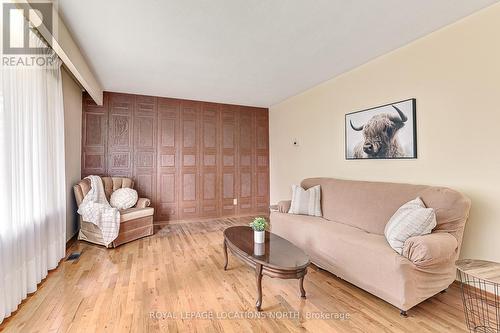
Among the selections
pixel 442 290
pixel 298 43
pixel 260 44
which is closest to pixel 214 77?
pixel 260 44

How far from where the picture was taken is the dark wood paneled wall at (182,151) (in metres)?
4.32

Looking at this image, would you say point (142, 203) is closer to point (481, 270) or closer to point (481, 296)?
point (481, 270)

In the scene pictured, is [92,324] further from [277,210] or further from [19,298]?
[277,210]

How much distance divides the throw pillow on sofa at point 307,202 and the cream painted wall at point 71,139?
10.7ft

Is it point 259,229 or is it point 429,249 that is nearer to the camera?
point 429,249

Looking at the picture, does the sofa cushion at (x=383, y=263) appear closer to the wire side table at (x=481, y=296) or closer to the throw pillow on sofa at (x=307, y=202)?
the wire side table at (x=481, y=296)

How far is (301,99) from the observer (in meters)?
4.46

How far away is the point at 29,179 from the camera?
208 centimetres

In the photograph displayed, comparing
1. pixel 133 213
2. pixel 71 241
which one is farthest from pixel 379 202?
pixel 71 241

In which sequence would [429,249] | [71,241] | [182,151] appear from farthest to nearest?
[182,151], [71,241], [429,249]

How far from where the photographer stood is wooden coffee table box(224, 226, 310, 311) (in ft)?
5.98

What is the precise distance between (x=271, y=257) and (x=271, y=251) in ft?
0.44

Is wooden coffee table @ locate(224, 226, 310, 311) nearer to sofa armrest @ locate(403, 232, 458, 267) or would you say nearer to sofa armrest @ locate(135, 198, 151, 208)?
sofa armrest @ locate(403, 232, 458, 267)

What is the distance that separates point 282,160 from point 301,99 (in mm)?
1360
